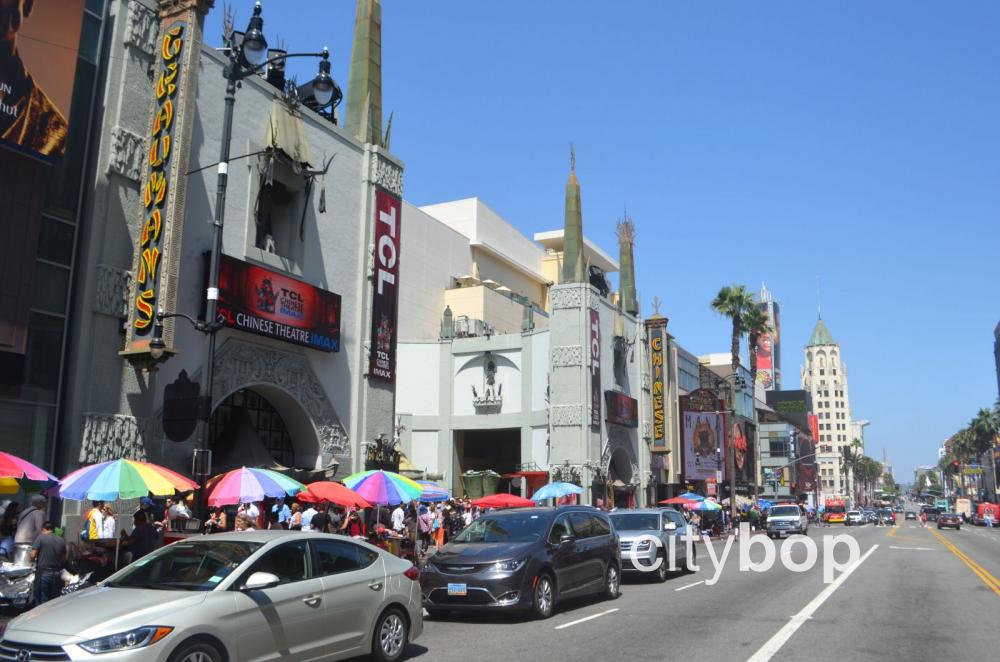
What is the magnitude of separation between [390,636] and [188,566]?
2.44m

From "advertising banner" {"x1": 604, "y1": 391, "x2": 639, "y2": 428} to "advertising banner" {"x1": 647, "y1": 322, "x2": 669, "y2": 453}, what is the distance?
7.68 feet

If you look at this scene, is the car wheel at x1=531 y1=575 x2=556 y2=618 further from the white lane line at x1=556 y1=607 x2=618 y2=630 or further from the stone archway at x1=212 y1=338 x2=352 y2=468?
the stone archway at x1=212 y1=338 x2=352 y2=468

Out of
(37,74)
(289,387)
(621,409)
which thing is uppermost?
(37,74)

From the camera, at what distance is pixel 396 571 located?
951cm

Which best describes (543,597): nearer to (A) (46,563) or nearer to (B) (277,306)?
(A) (46,563)

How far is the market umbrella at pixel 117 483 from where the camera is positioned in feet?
43.3

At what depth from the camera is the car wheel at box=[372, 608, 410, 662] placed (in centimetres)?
895

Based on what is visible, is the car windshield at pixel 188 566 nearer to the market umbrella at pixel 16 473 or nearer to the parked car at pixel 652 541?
the market umbrella at pixel 16 473

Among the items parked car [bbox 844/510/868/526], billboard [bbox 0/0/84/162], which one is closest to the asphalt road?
billboard [bbox 0/0/84/162]

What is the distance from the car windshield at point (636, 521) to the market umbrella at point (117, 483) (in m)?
10.2

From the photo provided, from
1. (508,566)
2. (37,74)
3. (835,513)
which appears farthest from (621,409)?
(835,513)

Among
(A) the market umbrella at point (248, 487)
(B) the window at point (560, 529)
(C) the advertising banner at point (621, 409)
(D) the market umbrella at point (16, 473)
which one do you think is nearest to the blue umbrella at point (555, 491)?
(C) the advertising banner at point (621, 409)

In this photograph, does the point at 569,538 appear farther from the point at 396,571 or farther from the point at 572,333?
the point at 572,333

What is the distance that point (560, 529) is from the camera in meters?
13.8
